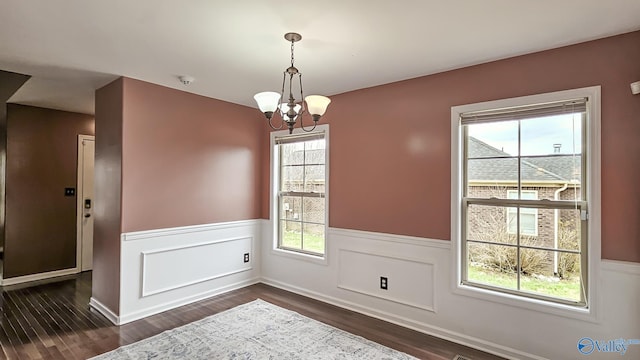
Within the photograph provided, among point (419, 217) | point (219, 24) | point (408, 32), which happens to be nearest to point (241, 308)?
point (419, 217)

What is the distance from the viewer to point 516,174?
2.62 meters

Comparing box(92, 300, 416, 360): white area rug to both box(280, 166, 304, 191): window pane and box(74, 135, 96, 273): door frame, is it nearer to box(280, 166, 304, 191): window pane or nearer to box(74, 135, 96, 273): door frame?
box(280, 166, 304, 191): window pane

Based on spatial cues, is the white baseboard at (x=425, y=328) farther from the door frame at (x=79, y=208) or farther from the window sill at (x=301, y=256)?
the door frame at (x=79, y=208)

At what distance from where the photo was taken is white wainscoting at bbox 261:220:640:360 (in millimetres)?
2201

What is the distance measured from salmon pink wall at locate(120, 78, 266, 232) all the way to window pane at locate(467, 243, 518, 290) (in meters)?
2.81

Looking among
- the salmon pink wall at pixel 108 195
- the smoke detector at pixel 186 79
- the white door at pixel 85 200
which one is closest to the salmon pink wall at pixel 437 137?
the smoke detector at pixel 186 79

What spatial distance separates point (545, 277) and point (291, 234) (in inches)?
110

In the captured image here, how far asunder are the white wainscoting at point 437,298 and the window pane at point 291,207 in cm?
54

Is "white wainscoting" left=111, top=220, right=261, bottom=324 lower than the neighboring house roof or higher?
lower

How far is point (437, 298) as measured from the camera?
9.59 feet

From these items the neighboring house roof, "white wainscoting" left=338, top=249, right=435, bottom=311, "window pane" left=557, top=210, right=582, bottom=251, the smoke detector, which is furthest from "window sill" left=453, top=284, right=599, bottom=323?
the smoke detector

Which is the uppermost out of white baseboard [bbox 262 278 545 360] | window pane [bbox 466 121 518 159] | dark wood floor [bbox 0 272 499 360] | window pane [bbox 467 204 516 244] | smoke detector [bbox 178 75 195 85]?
smoke detector [bbox 178 75 195 85]

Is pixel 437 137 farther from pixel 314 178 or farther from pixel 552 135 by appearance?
pixel 314 178

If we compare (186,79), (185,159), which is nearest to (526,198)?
(186,79)
